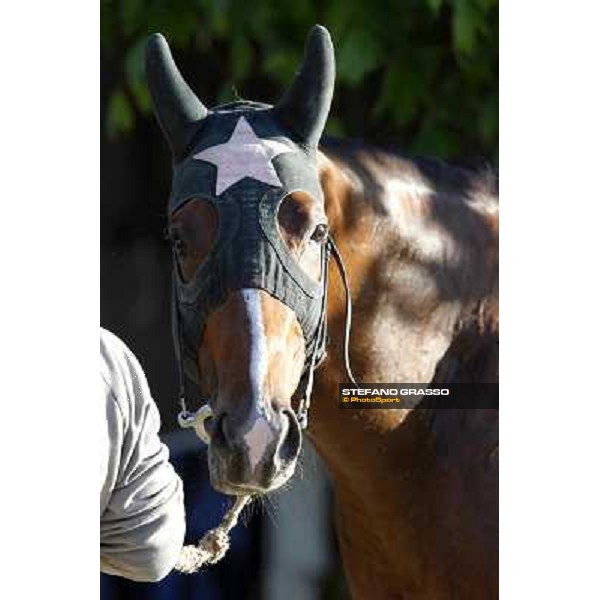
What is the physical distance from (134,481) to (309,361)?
94 centimetres

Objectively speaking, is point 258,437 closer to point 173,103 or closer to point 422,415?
point 422,415

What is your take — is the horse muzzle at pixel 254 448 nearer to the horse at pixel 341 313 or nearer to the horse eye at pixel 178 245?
the horse at pixel 341 313

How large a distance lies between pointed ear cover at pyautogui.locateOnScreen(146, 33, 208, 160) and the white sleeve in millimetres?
967

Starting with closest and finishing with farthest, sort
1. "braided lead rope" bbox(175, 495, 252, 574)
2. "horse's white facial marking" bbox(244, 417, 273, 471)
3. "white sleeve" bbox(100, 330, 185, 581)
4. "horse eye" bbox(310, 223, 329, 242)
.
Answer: "white sleeve" bbox(100, 330, 185, 581) < "horse's white facial marking" bbox(244, 417, 273, 471) < "horse eye" bbox(310, 223, 329, 242) < "braided lead rope" bbox(175, 495, 252, 574)

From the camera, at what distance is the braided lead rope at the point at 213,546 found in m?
2.67

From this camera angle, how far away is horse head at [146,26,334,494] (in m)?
2.47

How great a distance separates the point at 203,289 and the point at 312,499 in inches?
20.7

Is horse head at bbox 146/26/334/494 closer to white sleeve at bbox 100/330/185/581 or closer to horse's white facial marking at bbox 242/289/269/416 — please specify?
horse's white facial marking at bbox 242/289/269/416

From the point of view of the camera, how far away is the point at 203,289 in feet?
8.37

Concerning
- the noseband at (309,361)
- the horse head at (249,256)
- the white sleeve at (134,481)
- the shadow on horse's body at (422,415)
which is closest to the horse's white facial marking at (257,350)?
the horse head at (249,256)

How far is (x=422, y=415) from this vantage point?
9.07ft

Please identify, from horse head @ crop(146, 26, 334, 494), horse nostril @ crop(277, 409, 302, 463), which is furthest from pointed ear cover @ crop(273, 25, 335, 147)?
horse nostril @ crop(277, 409, 302, 463)
